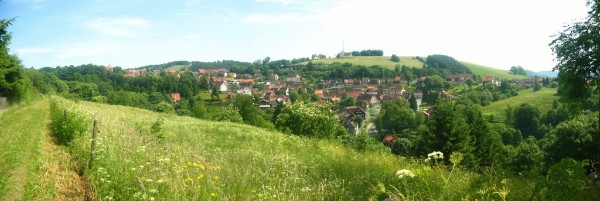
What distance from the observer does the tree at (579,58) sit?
526 inches

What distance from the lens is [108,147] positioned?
9750 mm

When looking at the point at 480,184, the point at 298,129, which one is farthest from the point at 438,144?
the point at 480,184

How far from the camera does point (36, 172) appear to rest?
912 cm

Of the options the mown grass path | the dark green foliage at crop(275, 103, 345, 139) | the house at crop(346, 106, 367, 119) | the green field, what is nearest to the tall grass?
the mown grass path

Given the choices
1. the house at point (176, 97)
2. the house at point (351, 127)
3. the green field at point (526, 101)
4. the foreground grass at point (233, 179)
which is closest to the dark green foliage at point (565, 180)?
the foreground grass at point (233, 179)

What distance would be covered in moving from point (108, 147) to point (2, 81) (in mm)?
28406

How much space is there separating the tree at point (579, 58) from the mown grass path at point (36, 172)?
52.6ft

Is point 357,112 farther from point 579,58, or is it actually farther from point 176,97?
point 579,58

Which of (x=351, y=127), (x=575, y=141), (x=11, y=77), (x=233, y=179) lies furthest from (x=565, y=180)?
(x=351, y=127)

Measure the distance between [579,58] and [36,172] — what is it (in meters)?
17.5

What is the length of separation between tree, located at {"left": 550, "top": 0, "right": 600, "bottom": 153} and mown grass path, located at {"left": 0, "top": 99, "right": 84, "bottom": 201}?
52.6ft

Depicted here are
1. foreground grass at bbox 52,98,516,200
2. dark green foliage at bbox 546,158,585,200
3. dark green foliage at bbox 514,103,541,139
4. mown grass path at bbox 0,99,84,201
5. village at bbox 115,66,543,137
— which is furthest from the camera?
village at bbox 115,66,543,137

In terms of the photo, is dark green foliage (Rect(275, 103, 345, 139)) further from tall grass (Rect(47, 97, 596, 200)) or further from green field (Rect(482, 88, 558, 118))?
green field (Rect(482, 88, 558, 118))

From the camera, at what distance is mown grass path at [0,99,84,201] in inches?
302
